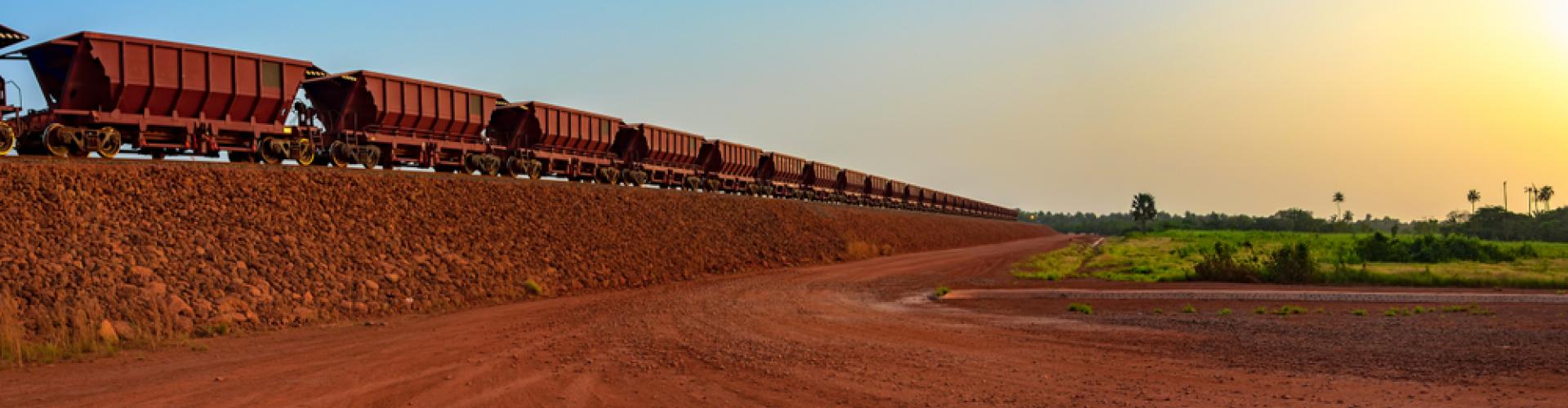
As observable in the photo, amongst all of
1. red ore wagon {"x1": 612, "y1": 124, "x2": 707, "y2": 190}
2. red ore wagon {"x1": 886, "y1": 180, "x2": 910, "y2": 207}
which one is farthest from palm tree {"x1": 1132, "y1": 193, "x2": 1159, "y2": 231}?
red ore wagon {"x1": 612, "y1": 124, "x2": 707, "y2": 190}

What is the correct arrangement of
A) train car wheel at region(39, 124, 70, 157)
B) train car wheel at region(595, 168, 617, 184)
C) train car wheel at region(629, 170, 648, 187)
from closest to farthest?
train car wheel at region(39, 124, 70, 157), train car wheel at region(595, 168, 617, 184), train car wheel at region(629, 170, 648, 187)

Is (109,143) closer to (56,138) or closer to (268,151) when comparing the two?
(56,138)

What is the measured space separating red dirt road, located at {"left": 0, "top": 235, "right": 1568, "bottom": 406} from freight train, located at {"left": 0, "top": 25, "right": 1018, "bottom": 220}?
8.64 metres

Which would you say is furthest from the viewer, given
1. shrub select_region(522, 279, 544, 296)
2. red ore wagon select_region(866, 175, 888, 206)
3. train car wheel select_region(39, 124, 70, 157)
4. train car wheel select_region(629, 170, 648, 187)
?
red ore wagon select_region(866, 175, 888, 206)

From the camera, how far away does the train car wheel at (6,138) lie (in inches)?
661

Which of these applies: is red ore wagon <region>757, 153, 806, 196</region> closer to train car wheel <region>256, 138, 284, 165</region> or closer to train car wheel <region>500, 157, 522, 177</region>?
train car wheel <region>500, 157, 522, 177</region>

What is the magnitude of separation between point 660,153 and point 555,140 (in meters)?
8.86

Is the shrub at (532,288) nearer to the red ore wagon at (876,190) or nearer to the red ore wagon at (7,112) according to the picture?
the red ore wagon at (7,112)

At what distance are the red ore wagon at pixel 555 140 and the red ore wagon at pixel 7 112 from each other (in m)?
13.8

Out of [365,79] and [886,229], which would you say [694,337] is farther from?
[886,229]

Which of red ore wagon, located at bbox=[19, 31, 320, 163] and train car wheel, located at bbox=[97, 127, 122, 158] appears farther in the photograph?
train car wheel, located at bbox=[97, 127, 122, 158]

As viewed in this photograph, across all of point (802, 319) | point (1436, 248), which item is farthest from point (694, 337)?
point (1436, 248)

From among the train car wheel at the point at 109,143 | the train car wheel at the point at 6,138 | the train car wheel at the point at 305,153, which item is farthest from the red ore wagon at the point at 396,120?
the train car wheel at the point at 6,138

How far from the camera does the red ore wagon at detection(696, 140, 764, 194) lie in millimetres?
47031
